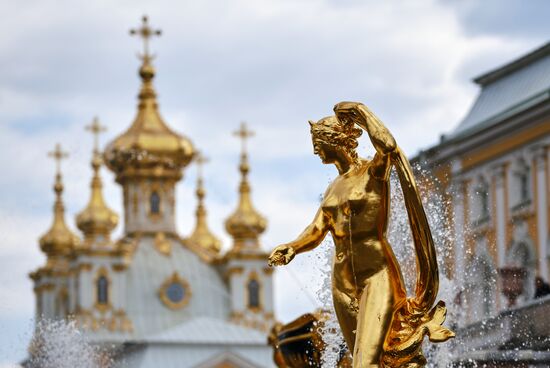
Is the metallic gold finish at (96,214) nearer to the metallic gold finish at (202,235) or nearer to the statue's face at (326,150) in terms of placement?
the metallic gold finish at (202,235)

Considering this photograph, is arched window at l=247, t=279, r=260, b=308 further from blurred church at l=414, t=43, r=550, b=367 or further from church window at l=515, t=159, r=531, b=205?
church window at l=515, t=159, r=531, b=205

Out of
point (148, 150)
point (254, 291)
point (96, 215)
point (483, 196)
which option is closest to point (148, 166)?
point (148, 150)

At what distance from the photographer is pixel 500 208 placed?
4450 centimetres

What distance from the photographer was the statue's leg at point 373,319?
8.44 m

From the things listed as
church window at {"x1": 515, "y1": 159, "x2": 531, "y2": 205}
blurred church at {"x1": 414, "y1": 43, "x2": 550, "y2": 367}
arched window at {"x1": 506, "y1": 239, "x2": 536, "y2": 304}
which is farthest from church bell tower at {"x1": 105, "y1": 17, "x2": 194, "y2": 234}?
arched window at {"x1": 506, "y1": 239, "x2": 536, "y2": 304}

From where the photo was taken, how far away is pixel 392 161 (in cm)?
848

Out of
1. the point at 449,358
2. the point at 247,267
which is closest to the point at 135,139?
the point at 247,267

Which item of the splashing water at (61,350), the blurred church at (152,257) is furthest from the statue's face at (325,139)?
the blurred church at (152,257)

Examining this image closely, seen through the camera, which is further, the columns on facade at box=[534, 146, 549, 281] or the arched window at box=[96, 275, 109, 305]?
the arched window at box=[96, 275, 109, 305]

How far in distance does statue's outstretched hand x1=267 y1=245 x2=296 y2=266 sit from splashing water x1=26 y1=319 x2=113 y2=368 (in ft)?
43.3

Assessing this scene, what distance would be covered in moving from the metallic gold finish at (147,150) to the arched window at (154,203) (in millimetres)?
776

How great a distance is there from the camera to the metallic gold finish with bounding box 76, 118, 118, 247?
251 ft

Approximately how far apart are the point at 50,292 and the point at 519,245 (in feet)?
142

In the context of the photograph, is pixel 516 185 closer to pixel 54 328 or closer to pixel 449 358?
pixel 54 328
